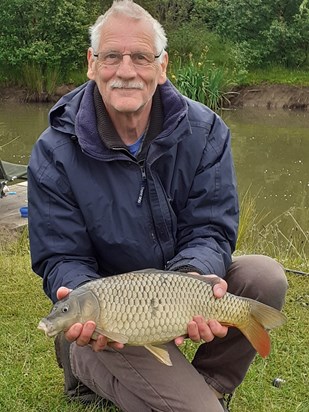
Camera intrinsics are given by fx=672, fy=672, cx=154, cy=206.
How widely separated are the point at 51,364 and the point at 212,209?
732mm

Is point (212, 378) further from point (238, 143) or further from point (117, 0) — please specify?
point (238, 143)

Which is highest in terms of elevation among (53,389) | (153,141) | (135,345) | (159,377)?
(153,141)

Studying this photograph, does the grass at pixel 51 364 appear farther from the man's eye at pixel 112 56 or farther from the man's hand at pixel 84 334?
the man's eye at pixel 112 56

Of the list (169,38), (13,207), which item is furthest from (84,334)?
(169,38)

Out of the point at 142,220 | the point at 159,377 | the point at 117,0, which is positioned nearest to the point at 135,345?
the point at 159,377

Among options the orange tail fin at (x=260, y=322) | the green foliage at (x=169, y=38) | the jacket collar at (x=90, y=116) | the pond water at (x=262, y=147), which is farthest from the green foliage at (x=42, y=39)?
the orange tail fin at (x=260, y=322)

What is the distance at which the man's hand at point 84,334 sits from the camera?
149 centimetres

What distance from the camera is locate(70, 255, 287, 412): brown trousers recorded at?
1.65 metres

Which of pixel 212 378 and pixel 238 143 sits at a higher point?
pixel 212 378

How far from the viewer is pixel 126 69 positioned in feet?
5.68

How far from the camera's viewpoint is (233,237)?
6.16 feet

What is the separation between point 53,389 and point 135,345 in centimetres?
51

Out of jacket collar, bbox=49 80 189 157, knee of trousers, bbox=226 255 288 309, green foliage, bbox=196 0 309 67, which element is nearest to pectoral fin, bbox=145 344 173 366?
knee of trousers, bbox=226 255 288 309

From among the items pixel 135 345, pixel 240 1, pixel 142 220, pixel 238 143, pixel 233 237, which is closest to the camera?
pixel 135 345
